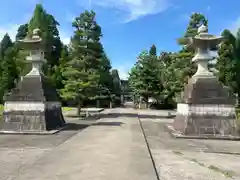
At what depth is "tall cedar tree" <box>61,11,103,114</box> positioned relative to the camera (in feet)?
78.2

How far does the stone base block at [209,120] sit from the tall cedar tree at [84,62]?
11.5m

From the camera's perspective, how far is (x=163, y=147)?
10.0 metres

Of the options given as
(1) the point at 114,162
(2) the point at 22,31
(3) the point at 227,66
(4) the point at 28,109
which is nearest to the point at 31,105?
(4) the point at 28,109

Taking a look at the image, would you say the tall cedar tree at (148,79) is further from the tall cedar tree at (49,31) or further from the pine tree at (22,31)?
the pine tree at (22,31)

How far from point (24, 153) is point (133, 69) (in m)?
39.0

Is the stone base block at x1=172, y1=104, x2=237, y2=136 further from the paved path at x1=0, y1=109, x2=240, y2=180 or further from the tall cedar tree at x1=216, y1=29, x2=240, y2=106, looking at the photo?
the tall cedar tree at x1=216, y1=29, x2=240, y2=106

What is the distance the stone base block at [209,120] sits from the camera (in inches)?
528

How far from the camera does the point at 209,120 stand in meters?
13.6

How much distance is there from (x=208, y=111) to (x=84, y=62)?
1413cm

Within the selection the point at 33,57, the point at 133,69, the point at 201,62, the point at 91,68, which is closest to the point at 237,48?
the point at 133,69

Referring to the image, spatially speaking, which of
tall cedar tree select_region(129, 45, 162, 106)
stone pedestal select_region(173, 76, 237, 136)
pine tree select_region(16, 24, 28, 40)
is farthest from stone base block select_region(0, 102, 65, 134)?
pine tree select_region(16, 24, 28, 40)

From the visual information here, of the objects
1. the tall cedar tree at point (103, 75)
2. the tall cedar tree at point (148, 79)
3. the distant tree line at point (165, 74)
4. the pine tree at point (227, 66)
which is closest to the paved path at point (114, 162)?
the tall cedar tree at point (103, 75)

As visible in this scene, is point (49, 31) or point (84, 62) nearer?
point (84, 62)

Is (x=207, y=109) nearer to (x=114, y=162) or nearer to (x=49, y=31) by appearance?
(x=114, y=162)
